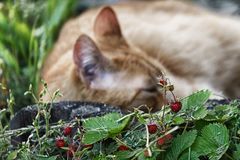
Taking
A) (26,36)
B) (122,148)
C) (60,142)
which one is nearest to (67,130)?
(60,142)

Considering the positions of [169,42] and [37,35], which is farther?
[37,35]

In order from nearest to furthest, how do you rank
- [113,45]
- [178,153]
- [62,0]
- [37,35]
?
[178,153]
[113,45]
[37,35]
[62,0]

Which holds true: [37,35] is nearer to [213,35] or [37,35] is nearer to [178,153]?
[213,35]

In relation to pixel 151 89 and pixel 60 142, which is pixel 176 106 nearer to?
pixel 60 142

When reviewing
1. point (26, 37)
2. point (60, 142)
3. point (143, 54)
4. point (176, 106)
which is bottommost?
point (26, 37)

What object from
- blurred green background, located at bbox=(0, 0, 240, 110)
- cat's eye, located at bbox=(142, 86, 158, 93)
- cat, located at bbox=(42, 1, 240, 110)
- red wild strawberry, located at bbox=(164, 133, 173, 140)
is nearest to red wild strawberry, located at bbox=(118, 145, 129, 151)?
red wild strawberry, located at bbox=(164, 133, 173, 140)

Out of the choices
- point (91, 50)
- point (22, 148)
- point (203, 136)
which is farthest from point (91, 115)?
point (91, 50)

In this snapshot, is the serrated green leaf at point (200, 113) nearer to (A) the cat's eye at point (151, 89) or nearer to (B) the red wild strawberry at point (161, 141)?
(B) the red wild strawberry at point (161, 141)
